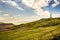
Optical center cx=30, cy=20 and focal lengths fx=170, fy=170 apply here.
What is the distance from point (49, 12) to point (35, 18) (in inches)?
21.8

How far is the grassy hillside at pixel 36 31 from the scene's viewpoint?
18.8 feet

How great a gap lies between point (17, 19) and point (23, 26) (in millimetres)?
334

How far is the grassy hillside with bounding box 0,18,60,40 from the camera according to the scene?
573cm

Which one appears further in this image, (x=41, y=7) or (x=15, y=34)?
(x=41, y=7)

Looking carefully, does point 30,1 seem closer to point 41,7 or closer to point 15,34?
point 41,7

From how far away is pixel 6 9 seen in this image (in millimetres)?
6027

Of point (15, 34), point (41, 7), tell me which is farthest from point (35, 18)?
point (15, 34)

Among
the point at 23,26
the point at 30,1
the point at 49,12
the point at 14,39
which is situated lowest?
the point at 14,39

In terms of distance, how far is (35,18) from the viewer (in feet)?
20.0

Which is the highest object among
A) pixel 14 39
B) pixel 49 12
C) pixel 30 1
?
pixel 30 1

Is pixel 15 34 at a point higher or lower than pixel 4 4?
lower

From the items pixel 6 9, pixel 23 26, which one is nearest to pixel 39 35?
pixel 23 26

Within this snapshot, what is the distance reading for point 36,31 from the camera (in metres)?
5.90

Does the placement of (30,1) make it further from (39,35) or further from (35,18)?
(39,35)
